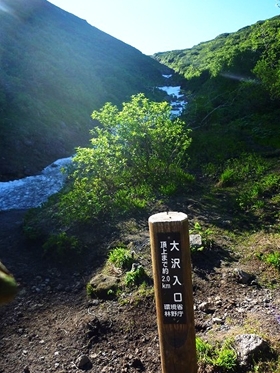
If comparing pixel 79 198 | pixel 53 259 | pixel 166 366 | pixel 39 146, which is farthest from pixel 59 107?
pixel 166 366

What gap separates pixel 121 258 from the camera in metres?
6.32

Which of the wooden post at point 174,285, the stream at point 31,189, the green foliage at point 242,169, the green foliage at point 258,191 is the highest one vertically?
the wooden post at point 174,285

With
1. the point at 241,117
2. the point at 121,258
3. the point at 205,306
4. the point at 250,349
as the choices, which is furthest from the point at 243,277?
the point at 241,117

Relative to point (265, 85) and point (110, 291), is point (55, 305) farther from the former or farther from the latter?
point (265, 85)

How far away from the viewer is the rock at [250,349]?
12.1ft

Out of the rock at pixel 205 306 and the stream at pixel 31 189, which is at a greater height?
the rock at pixel 205 306

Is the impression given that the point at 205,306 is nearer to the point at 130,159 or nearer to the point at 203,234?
the point at 203,234

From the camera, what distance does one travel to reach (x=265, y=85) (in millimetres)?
16703

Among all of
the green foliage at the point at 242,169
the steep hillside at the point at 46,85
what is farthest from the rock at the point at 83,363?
the steep hillside at the point at 46,85

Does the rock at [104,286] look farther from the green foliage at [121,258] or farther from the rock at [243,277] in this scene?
the rock at [243,277]

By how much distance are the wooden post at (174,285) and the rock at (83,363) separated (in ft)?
5.90

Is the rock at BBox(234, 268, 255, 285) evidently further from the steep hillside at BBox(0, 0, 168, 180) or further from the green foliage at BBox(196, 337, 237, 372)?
A: the steep hillside at BBox(0, 0, 168, 180)

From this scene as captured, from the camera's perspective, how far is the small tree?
9.08 metres

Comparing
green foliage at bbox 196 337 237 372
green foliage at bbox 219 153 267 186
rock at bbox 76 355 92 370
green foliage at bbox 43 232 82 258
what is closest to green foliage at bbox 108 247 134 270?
green foliage at bbox 43 232 82 258
